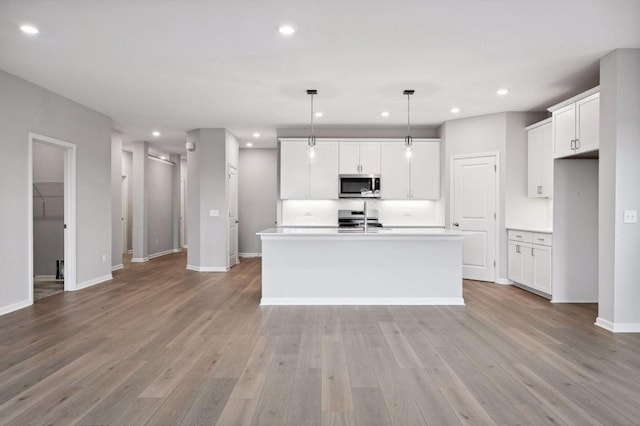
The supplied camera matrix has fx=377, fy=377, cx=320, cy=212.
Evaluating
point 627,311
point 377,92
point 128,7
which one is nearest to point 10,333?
point 128,7

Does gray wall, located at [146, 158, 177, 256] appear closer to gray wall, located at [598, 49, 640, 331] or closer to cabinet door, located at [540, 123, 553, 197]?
cabinet door, located at [540, 123, 553, 197]

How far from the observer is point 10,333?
3.55 meters

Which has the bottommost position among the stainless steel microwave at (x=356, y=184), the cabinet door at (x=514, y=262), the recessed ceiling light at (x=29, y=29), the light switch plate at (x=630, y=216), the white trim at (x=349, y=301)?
the white trim at (x=349, y=301)

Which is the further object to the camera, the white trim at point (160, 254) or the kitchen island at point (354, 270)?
the white trim at point (160, 254)

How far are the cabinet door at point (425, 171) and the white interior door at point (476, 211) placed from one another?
0.46 metres

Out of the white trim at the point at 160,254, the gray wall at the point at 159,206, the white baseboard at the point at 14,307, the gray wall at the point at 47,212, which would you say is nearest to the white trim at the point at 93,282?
the gray wall at the point at 47,212

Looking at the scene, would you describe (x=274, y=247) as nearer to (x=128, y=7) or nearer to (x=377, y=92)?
(x=377, y=92)

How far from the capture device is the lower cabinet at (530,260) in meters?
4.91

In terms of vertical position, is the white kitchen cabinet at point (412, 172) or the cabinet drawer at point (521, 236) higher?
the white kitchen cabinet at point (412, 172)

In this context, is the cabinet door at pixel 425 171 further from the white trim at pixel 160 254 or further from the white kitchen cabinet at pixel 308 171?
the white trim at pixel 160 254

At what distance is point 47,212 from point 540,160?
7.89 meters

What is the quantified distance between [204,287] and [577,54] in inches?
216

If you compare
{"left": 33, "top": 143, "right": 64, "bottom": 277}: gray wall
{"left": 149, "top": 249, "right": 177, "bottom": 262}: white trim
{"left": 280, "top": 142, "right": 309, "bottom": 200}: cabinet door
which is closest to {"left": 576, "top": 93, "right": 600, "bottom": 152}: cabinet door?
{"left": 280, "top": 142, "right": 309, "bottom": 200}: cabinet door

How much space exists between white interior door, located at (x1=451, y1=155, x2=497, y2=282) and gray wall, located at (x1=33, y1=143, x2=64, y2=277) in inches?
263
